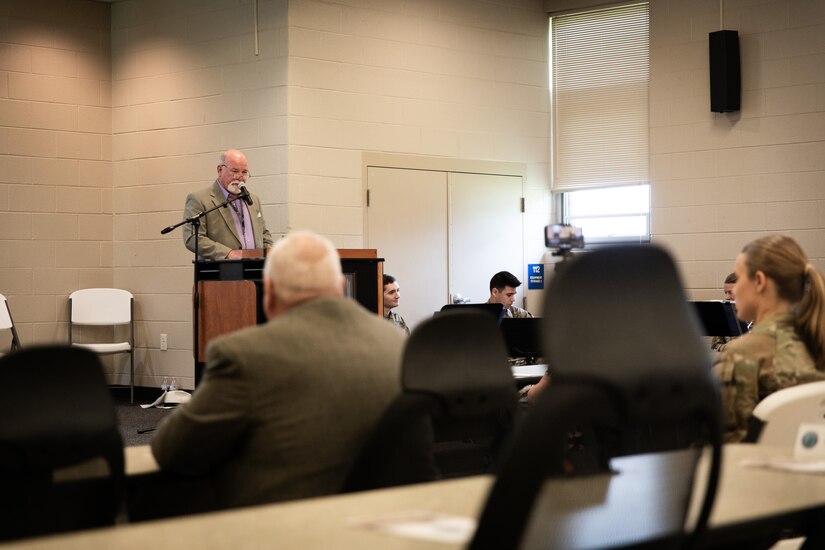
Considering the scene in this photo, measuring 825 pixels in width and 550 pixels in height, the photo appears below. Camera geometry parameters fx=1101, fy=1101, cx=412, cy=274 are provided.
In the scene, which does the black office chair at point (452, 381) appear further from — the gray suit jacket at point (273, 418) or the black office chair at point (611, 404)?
the black office chair at point (611, 404)

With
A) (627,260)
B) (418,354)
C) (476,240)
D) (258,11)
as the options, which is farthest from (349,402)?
(476,240)

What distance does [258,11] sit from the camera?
26.6ft

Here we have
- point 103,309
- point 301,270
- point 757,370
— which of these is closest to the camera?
point 301,270

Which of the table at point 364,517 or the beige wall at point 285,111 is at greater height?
the beige wall at point 285,111

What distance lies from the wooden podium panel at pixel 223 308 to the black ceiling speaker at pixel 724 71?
4268mm

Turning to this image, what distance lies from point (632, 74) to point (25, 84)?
16.1ft

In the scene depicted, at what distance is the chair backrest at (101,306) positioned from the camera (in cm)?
880

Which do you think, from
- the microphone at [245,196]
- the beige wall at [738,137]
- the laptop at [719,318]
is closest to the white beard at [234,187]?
the microphone at [245,196]

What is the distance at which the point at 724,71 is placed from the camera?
8.32m

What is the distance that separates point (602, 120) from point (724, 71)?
1240 mm

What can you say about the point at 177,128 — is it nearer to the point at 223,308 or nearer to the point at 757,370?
the point at 223,308

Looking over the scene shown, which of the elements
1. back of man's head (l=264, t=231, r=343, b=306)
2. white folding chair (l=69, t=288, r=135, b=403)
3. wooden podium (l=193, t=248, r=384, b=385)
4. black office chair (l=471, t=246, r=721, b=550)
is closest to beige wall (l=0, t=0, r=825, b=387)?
white folding chair (l=69, t=288, r=135, b=403)

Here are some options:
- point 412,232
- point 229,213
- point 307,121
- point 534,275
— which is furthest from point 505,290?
point 229,213

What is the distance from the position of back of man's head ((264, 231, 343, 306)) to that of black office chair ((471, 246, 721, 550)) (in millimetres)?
1162
